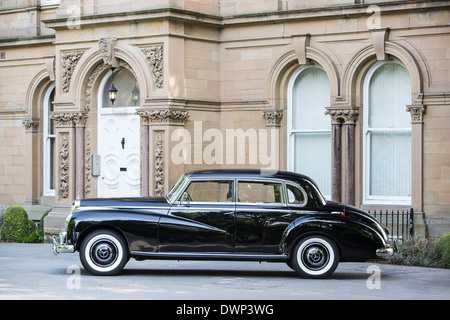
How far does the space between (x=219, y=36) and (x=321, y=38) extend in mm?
2440

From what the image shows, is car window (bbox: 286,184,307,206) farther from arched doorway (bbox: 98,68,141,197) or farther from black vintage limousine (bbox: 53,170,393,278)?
arched doorway (bbox: 98,68,141,197)

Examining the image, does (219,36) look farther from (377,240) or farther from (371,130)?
(377,240)

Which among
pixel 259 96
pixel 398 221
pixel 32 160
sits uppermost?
pixel 259 96

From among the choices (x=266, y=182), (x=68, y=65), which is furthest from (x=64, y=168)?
(x=266, y=182)

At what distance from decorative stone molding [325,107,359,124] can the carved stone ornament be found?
27.2ft

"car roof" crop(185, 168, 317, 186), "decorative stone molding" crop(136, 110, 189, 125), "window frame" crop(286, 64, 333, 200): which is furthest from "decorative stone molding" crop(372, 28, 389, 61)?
"car roof" crop(185, 168, 317, 186)

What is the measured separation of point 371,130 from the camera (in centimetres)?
1819

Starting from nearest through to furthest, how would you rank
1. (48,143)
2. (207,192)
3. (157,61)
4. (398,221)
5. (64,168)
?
(207,192)
(398,221)
(157,61)
(64,168)
(48,143)

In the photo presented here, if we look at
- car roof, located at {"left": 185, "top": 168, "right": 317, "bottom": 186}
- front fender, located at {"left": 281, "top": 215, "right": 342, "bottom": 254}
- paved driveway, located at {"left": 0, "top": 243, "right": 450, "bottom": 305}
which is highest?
car roof, located at {"left": 185, "top": 168, "right": 317, "bottom": 186}

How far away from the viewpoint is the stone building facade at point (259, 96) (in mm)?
17219

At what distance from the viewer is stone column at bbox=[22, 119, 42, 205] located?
22.6 metres

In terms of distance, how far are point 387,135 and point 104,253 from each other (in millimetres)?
7463

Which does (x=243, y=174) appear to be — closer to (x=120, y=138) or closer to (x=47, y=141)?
(x=120, y=138)

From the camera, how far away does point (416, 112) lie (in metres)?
17.2
